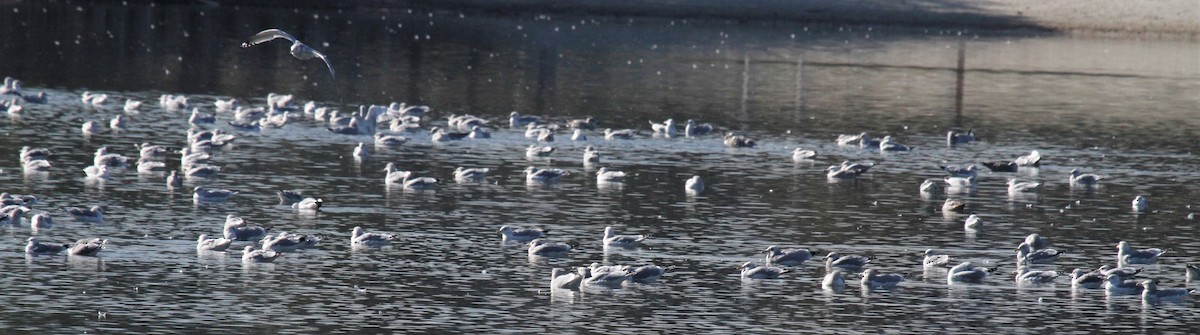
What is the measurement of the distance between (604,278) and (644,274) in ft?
1.85

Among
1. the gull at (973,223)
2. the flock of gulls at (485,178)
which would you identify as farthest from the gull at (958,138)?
the gull at (973,223)

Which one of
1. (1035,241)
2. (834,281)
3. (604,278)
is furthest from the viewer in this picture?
(1035,241)

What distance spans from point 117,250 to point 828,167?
15949 mm

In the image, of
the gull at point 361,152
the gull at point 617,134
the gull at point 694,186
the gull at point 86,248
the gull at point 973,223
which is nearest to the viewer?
the gull at point 86,248

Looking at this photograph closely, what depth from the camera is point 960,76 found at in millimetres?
60656

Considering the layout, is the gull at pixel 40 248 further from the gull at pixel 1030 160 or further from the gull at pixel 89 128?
the gull at pixel 1030 160

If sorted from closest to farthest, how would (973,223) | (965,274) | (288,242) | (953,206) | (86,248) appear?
1. (86,248)
2. (965,274)
3. (288,242)
4. (973,223)
5. (953,206)

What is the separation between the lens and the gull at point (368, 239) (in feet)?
83.7

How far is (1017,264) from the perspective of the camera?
25.9m

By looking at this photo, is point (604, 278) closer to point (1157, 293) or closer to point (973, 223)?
point (1157, 293)

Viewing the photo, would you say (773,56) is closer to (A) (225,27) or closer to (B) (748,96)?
(B) (748,96)

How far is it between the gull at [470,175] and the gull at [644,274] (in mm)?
9359

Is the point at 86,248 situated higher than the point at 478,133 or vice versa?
the point at 478,133

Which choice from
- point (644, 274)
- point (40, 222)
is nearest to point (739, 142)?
point (644, 274)
